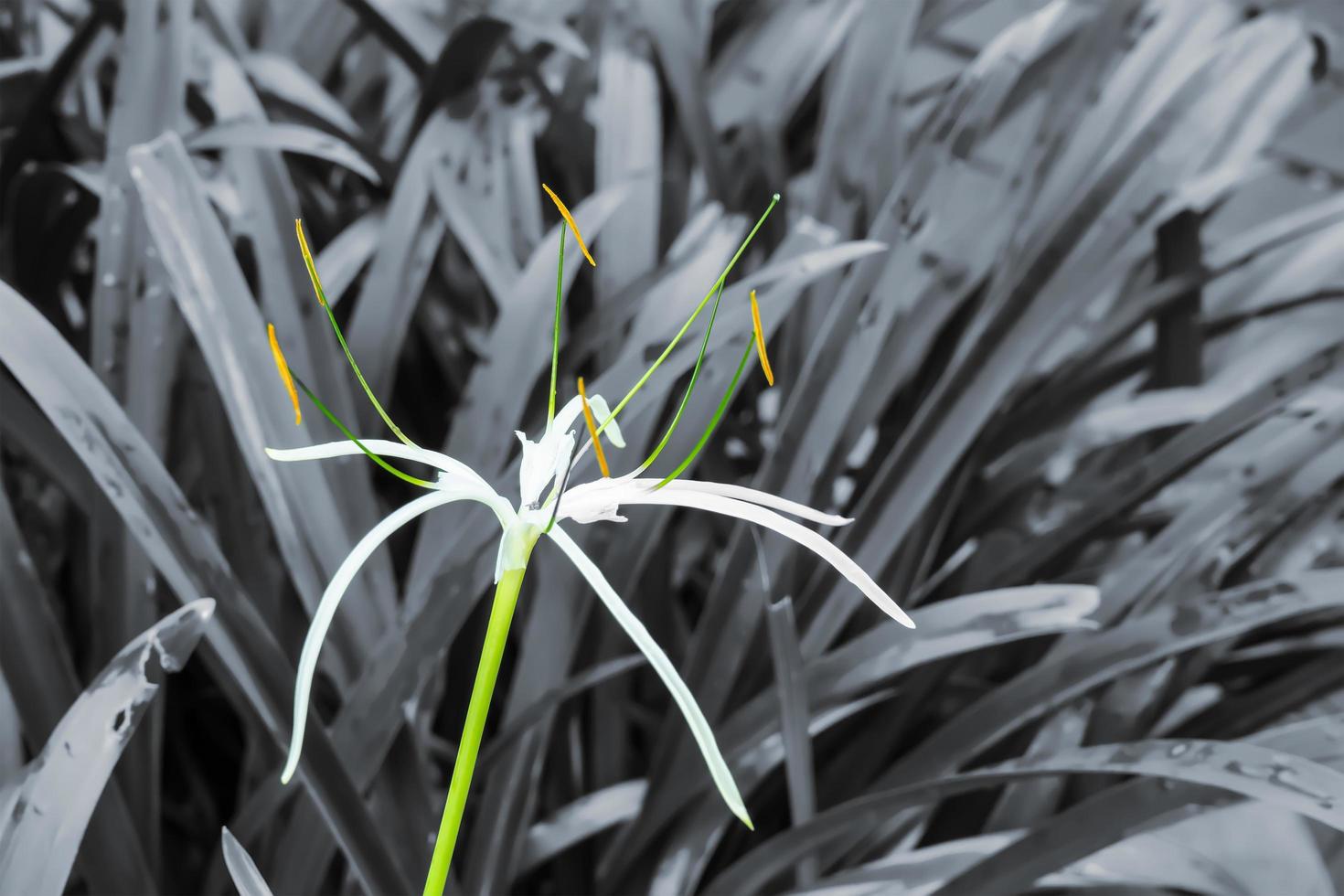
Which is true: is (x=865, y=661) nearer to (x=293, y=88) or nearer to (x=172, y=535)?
(x=172, y=535)

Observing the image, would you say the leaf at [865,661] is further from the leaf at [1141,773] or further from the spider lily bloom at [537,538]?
the spider lily bloom at [537,538]

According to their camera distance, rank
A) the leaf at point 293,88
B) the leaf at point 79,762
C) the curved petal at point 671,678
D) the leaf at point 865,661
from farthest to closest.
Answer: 1. the leaf at point 293,88
2. the leaf at point 865,661
3. the leaf at point 79,762
4. the curved petal at point 671,678

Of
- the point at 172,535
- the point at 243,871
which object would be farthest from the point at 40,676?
the point at 243,871

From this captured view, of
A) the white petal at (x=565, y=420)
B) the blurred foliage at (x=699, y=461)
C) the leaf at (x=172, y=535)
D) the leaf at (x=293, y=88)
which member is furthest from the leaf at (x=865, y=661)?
the leaf at (x=293, y=88)

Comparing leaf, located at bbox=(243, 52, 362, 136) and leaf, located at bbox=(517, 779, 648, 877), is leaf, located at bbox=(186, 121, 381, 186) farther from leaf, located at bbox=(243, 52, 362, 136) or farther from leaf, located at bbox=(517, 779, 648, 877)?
leaf, located at bbox=(517, 779, 648, 877)

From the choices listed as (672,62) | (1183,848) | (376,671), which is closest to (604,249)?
(672,62)

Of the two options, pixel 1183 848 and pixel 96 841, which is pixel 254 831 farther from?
pixel 1183 848

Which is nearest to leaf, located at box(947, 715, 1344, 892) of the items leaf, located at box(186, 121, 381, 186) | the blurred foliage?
the blurred foliage
